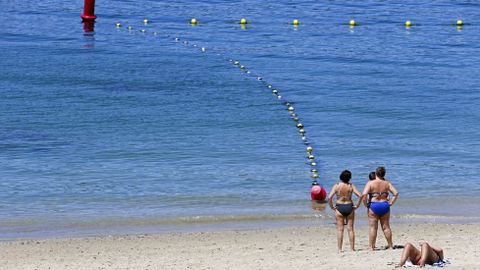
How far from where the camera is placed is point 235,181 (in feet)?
78.8

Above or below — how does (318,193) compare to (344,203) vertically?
below

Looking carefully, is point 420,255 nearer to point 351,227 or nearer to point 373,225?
point 373,225

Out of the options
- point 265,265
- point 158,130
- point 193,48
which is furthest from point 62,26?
point 265,265

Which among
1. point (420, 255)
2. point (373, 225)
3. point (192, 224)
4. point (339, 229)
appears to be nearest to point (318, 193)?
point (192, 224)

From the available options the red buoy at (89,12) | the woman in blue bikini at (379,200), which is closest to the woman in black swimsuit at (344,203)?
the woman in blue bikini at (379,200)

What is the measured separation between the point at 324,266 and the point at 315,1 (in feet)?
135

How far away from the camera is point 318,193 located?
72.9 ft

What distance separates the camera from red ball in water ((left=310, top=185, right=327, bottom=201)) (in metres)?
22.2

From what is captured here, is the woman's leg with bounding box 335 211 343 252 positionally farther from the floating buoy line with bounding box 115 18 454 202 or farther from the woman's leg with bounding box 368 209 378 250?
the floating buoy line with bounding box 115 18 454 202

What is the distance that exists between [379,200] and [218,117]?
534 inches

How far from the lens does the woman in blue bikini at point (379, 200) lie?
17391 mm

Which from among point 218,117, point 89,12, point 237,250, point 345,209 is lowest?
point 237,250

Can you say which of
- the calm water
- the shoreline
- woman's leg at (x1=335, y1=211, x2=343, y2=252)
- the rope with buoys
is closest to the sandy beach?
woman's leg at (x1=335, y1=211, x2=343, y2=252)

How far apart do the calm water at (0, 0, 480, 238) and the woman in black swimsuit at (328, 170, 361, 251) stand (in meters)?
3.60
